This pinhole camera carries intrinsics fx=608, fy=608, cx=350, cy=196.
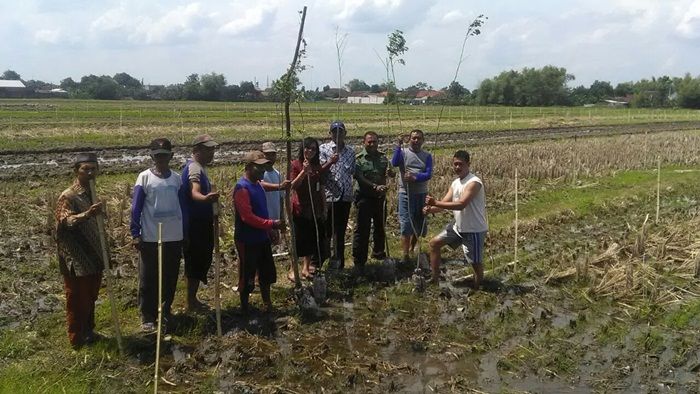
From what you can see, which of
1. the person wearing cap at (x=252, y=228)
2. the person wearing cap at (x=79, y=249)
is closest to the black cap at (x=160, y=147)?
the person wearing cap at (x=79, y=249)

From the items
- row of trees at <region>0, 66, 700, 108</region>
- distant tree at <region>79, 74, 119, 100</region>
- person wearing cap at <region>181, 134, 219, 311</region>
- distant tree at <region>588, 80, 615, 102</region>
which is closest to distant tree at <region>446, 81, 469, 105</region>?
person wearing cap at <region>181, 134, 219, 311</region>

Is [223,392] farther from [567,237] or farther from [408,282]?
[567,237]

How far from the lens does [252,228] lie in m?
6.14

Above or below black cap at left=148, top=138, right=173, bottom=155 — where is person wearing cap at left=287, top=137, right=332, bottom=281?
below

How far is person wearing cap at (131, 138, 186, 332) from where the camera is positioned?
18.3 feet

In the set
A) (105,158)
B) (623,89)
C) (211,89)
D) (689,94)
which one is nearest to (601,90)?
(623,89)

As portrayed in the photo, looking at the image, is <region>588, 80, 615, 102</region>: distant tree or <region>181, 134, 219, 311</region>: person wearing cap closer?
<region>181, 134, 219, 311</region>: person wearing cap

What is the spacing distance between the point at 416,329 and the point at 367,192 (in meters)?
2.13

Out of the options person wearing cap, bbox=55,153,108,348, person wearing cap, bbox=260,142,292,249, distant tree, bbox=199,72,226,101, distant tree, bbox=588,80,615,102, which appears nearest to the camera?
person wearing cap, bbox=55,153,108,348

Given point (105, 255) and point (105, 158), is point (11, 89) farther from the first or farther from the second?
point (105, 255)

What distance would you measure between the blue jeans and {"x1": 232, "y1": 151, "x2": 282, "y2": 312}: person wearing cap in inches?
87.5

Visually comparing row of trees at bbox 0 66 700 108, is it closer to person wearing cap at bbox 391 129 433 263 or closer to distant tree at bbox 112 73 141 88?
distant tree at bbox 112 73 141 88

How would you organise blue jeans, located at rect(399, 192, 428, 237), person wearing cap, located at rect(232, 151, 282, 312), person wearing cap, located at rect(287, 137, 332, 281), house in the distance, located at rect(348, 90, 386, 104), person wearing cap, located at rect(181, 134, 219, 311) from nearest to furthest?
person wearing cap, located at rect(181, 134, 219, 311) < person wearing cap, located at rect(232, 151, 282, 312) < person wearing cap, located at rect(287, 137, 332, 281) < blue jeans, located at rect(399, 192, 428, 237) < house in the distance, located at rect(348, 90, 386, 104)

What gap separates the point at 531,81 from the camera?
9262 centimetres
